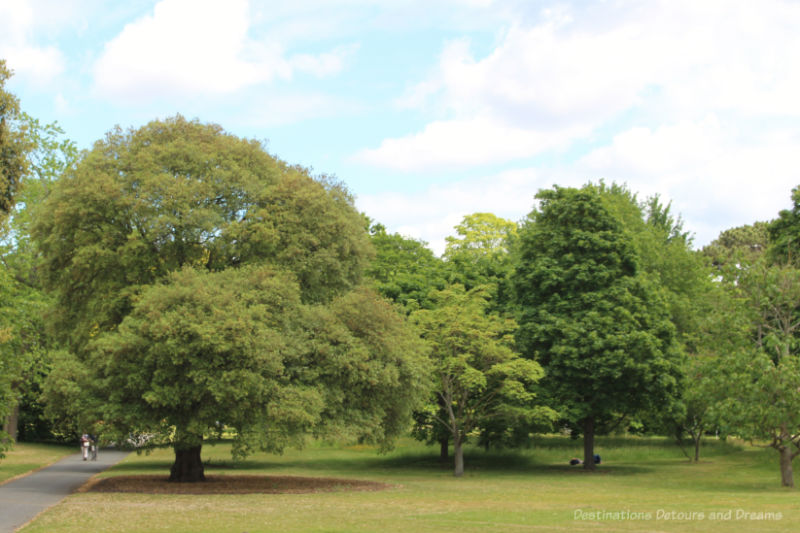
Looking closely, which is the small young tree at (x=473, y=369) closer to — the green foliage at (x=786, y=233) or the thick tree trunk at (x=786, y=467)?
the thick tree trunk at (x=786, y=467)

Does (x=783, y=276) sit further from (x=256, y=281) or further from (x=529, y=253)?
(x=256, y=281)

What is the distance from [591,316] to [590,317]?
0.07 meters

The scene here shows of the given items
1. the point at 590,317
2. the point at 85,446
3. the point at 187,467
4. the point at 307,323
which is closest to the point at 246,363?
the point at 307,323

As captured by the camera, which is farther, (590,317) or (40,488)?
(590,317)

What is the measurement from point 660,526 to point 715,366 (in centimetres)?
1330

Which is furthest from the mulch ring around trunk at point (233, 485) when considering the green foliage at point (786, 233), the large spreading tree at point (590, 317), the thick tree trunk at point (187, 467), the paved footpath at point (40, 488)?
the green foliage at point (786, 233)

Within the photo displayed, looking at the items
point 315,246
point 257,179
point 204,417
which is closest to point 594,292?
point 315,246

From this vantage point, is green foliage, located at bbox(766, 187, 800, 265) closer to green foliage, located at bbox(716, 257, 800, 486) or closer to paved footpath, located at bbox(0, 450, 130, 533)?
green foliage, located at bbox(716, 257, 800, 486)

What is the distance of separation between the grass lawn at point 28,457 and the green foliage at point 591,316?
74.2ft

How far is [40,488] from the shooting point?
24.6 meters

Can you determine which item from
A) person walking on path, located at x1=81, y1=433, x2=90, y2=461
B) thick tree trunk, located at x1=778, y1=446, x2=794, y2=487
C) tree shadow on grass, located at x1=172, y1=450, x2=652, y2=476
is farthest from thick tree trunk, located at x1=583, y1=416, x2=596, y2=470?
person walking on path, located at x1=81, y1=433, x2=90, y2=461

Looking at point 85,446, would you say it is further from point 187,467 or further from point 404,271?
point 404,271

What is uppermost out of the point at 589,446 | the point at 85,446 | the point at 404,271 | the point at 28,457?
the point at 404,271

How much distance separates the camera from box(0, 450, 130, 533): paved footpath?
57.0ft
